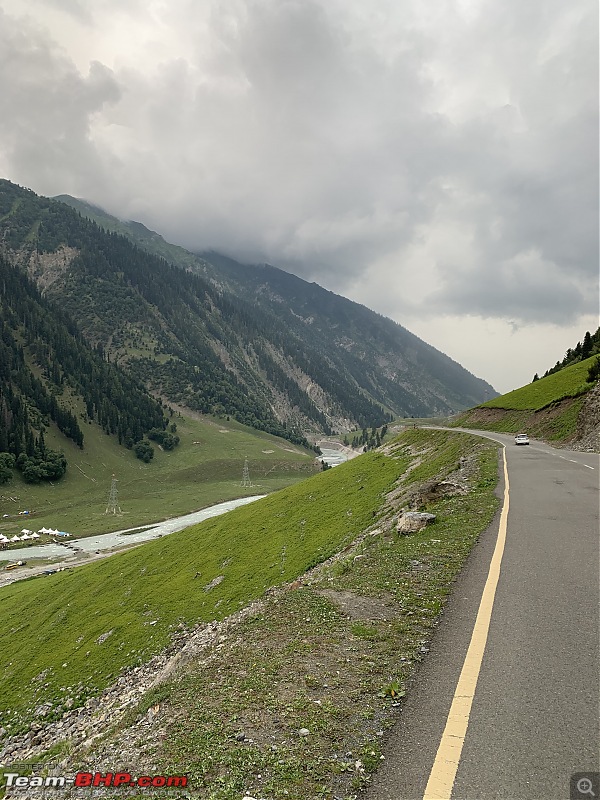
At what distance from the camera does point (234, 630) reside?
14070 millimetres

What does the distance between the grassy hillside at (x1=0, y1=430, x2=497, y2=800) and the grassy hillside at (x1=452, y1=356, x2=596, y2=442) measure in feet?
55.3

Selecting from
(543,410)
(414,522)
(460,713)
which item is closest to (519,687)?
(460,713)

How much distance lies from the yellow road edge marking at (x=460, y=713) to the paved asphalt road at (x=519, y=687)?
0.08 metres

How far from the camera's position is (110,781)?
725 cm

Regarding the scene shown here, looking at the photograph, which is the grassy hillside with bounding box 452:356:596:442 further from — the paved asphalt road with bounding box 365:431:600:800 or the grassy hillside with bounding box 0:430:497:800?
the paved asphalt road with bounding box 365:431:600:800

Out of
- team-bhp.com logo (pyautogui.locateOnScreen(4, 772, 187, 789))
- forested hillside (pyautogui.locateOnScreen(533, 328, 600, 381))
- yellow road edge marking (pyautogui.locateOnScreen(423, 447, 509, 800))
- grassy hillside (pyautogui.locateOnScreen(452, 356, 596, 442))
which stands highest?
forested hillside (pyautogui.locateOnScreen(533, 328, 600, 381))

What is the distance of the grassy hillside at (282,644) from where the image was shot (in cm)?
661

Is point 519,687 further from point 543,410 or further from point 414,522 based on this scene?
point 543,410

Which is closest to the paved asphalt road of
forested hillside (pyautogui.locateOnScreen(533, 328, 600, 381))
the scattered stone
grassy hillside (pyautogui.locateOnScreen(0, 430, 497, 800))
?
grassy hillside (pyautogui.locateOnScreen(0, 430, 497, 800))

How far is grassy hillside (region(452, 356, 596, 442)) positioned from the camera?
53750 mm

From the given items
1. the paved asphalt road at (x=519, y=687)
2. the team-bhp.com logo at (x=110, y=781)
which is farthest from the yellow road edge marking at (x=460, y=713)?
the team-bhp.com logo at (x=110, y=781)

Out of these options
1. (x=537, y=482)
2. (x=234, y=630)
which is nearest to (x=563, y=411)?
(x=537, y=482)

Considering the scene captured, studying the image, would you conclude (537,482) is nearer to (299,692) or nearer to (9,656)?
(299,692)

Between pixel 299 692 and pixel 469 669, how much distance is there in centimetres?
327
